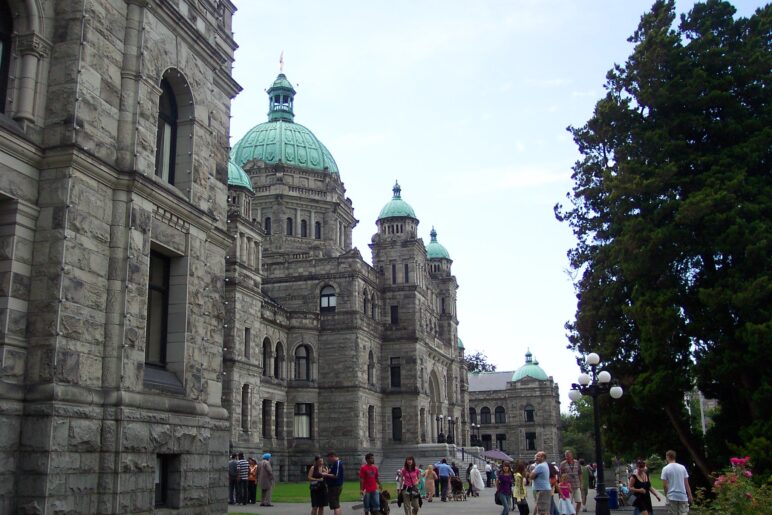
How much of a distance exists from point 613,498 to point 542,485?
9.58 meters

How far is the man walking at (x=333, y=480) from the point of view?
17344mm

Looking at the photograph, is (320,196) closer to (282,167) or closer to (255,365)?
(282,167)

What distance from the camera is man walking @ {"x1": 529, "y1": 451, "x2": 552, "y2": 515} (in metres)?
17.5

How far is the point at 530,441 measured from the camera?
91625mm

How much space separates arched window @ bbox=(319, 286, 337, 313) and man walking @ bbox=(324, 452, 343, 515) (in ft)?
109

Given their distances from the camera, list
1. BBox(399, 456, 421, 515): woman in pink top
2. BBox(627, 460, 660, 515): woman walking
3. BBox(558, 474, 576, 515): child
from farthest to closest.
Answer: BBox(399, 456, 421, 515): woman in pink top < BBox(558, 474, 576, 515): child < BBox(627, 460, 660, 515): woman walking

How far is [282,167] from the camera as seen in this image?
59.4m

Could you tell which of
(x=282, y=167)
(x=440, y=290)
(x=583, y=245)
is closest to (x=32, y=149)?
(x=583, y=245)

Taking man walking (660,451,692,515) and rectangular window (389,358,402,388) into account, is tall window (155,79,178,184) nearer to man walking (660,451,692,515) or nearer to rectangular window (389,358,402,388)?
man walking (660,451,692,515)

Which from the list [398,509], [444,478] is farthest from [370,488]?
[444,478]

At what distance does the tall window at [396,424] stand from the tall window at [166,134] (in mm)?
39815

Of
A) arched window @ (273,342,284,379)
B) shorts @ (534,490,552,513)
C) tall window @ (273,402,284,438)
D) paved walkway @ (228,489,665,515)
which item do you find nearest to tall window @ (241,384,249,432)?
tall window @ (273,402,284,438)

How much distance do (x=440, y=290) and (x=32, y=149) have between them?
57.7 m

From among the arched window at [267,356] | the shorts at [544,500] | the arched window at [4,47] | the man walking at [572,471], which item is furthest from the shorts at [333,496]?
the arched window at [267,356]
